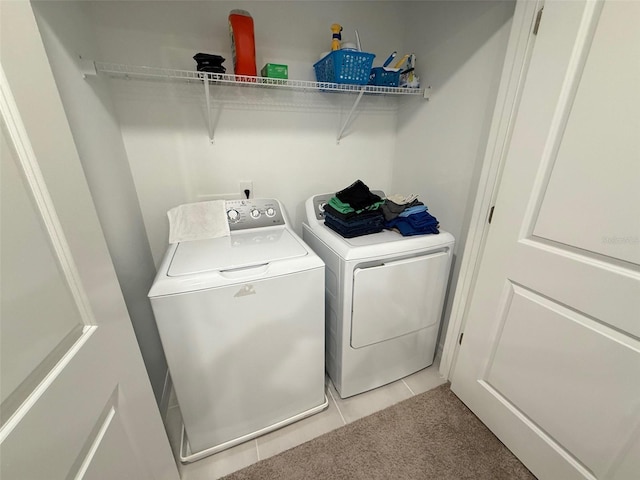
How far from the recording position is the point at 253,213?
5.25 feet

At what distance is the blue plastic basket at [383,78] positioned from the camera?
1.63m

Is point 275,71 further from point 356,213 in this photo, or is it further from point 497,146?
point 497,146

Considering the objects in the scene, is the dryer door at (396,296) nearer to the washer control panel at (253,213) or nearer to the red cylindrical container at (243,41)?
the washer control panel at (253,213)

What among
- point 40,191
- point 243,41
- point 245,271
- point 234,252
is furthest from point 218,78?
point 40,191

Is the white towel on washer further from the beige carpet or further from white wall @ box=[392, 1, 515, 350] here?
A: white wall @ box=[392, 1, 515, 350]

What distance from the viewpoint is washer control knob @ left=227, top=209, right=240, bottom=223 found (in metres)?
1.55

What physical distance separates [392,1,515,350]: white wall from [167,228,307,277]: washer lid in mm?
1003

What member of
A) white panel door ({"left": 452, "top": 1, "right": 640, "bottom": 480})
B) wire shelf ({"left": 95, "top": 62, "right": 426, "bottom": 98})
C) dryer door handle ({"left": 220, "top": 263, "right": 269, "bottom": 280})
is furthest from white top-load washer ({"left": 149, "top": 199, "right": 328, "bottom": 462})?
white panel door ({"left": 452, "top": 1, "right": 640, "bottom": 480})

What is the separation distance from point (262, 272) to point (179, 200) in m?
0.90

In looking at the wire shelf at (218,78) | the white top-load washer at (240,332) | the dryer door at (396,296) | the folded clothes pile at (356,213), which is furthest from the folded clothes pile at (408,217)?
the wire shelf at (218,78)

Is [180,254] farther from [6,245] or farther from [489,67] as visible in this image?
[489,67]

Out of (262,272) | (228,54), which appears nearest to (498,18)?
(228,54)

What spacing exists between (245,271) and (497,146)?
4.12ft

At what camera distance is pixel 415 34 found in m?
1.77
